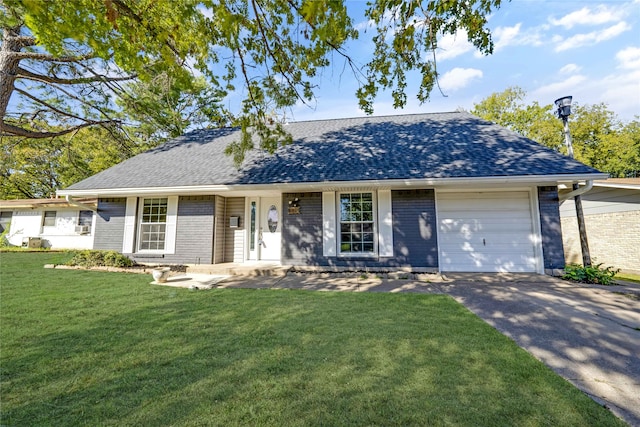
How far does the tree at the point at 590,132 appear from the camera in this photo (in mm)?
20969

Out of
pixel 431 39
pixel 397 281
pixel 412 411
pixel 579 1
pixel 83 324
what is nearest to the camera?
pixel 412 411

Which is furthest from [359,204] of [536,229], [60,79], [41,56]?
[60,79]

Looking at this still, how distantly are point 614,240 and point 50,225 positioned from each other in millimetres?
27504

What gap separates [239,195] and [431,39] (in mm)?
6933

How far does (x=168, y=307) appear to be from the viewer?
4414 mm

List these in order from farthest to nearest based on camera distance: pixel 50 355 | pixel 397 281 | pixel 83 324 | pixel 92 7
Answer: pixel 397 281
pixel 83 324
pixel 92 7
pixel 50 355

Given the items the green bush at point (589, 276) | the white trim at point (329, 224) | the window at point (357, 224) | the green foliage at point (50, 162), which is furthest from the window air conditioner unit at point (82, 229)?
the green bush at point (589, 276)

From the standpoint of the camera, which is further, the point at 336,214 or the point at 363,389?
the point at 336,214

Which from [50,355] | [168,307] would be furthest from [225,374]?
[168,307]

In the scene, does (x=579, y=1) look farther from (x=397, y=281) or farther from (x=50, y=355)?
(x=50, y=355)

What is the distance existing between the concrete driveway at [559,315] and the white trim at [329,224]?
2.71ft

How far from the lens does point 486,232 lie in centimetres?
734

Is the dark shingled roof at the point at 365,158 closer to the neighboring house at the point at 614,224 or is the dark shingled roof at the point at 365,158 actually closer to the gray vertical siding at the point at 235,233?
the gray vertical siding at the point at 235,233

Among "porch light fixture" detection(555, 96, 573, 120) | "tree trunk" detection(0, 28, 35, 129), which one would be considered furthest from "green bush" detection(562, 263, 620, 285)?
"tree trunk" detection(0, 28, 35, 129)
